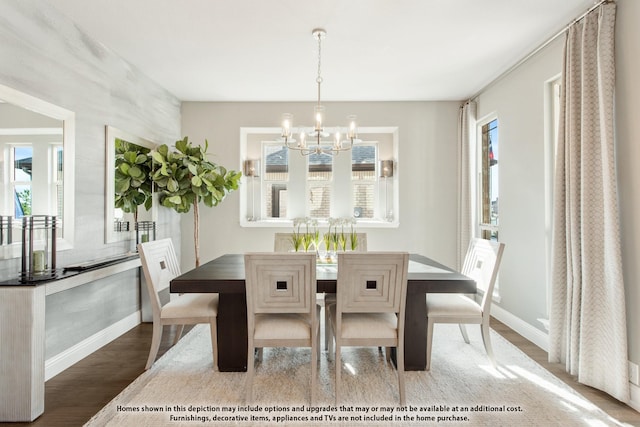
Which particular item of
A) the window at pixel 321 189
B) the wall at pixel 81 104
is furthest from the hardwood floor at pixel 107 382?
the window at pixel 321 189

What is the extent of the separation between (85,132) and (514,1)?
135 inches

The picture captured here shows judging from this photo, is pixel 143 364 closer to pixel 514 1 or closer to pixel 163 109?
pixel 163 109

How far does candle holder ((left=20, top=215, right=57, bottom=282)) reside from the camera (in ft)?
6.88

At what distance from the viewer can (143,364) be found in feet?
8.80

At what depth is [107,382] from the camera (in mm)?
2396

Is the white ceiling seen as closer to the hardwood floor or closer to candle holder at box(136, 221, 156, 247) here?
candle holder at box(136, 221, 156, 247)

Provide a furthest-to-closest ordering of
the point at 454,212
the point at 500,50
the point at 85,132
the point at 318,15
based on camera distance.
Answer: the point at 454,212, the point at 500,50, the point at 85,132, the point at 318,15

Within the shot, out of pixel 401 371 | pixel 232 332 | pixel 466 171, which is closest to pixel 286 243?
pixel 232 332

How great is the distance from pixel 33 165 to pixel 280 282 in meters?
1.89

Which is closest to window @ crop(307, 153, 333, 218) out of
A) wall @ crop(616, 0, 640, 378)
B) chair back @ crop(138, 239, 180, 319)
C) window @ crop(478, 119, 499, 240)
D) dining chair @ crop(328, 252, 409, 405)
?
window @ crop(478, 119, 499, 240)

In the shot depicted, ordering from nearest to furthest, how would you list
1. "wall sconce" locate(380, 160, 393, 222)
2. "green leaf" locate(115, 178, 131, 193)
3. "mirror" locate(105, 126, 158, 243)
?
"mirror" locate(105, 126, 158, 243) → "green leaf" locate(115, 178, 131, 193) → "wall sconce" locate(380, 160, 393, 222)

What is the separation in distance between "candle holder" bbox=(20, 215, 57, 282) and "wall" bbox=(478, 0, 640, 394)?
11.9ft

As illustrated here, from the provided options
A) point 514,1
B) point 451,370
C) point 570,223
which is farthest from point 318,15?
point 451,370

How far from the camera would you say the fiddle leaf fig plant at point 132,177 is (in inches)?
131
